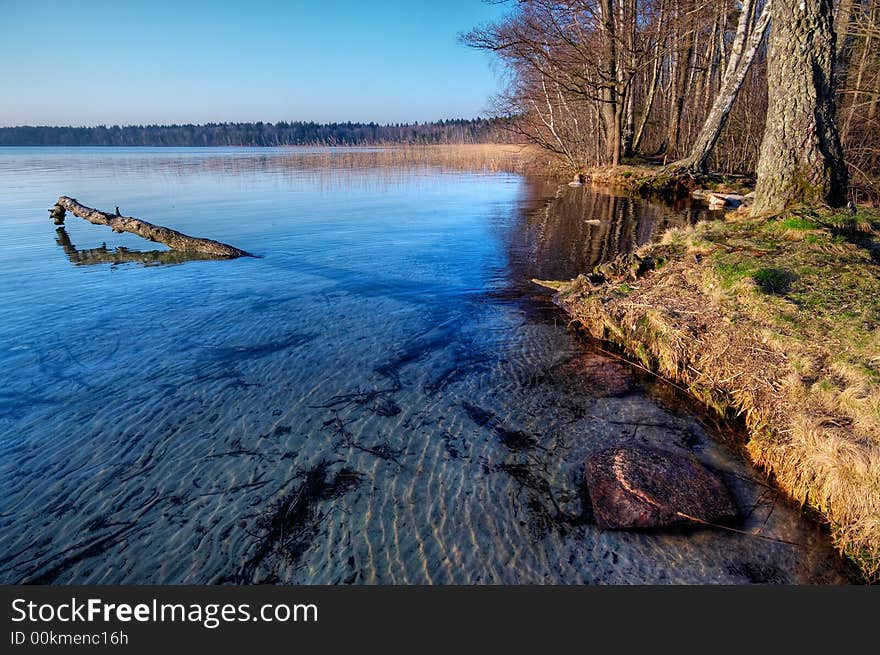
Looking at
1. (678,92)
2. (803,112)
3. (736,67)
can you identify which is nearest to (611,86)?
(678,92)

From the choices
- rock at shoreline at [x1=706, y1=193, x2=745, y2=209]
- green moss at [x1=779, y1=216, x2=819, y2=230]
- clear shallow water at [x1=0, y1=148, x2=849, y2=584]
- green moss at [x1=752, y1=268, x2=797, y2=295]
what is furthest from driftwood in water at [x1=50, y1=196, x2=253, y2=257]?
rock at shoreline at [x1=706, y1=193, x2=745, y2=209]

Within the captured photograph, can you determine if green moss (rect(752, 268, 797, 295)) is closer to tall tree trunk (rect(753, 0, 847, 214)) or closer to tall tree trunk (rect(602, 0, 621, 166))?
tall tree trunk (rect(753, 0, 847, 214))

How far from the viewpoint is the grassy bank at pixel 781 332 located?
3.29 metres

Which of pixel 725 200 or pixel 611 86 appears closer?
pixel 725 200

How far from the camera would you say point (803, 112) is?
7.72 metres

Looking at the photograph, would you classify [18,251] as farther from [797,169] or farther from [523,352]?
[797,169]

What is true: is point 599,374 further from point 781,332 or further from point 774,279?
point 774,279

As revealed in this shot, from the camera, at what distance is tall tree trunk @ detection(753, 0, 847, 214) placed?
24.8 feet

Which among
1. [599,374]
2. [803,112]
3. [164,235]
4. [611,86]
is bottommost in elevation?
[599,374]

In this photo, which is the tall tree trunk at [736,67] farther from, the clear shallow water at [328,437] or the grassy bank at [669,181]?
the clear shallow water at [328,437]

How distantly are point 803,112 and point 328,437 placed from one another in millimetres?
9087

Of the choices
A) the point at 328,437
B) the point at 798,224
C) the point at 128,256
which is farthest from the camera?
the point at 128,256

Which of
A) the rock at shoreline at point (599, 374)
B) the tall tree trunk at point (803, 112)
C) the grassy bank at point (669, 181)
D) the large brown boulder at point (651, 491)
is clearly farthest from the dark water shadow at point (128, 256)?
the grassy bank at point (669, 181)

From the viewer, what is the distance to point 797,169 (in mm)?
7898
